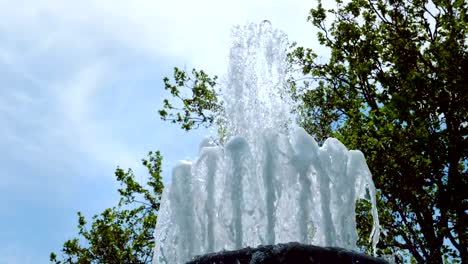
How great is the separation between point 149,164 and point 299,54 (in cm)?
635

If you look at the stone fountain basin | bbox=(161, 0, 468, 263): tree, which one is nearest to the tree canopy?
bbox=(161, 0, 468, 263): tree

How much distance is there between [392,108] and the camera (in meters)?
14.9

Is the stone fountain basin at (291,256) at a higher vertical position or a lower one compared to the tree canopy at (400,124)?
lower

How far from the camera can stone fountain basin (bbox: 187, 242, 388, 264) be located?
6.21m

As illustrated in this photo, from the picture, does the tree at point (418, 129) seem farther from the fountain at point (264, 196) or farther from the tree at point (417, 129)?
the fountain at point (264, 196)

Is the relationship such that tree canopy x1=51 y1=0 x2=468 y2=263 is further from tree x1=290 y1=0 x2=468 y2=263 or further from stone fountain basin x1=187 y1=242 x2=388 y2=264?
stone fountain basin x1=187 y1=242 x2=388 y2=264

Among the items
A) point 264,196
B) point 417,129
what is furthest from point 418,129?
point 264,196

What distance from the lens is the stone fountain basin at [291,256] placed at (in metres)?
6.21

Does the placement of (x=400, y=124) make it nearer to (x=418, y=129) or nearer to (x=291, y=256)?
(x=418, y=129)

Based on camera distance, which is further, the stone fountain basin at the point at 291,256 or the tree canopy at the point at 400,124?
the tree canopy at the point at 400,124

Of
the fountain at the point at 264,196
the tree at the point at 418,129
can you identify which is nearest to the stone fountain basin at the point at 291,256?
the fountain at the point at 264,196

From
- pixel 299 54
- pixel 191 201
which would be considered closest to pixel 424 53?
pixel 299 54

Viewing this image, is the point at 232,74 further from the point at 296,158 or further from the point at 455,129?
the point at 455,129

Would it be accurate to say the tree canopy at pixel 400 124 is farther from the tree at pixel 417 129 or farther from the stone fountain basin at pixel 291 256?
the stone fountain basin at pixel 291 256
